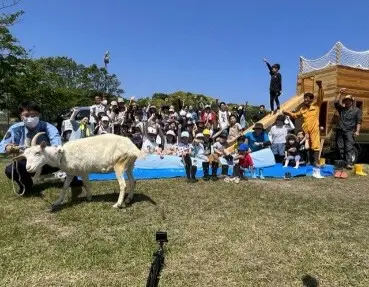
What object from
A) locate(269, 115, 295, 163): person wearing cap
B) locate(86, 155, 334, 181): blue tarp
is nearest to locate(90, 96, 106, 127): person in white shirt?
locate(86, 155, 334, 181): blue tarp

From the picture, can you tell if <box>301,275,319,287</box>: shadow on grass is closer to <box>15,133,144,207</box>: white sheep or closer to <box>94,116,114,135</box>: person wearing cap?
<box>15,133,144,207</box>: white sheep

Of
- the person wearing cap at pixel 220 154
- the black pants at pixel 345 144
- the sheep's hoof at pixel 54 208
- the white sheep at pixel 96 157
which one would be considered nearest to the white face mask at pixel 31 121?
the white sheep at pixel 96 157

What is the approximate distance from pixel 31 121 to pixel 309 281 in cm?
532

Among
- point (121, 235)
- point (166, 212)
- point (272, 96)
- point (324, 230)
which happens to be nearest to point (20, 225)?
point (121, 235)

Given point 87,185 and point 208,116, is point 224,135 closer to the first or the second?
point 208,116

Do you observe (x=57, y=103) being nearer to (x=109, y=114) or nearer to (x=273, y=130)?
(x=109, y=114)

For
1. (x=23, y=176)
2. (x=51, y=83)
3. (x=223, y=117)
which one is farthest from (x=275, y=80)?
(x=51, y=83)

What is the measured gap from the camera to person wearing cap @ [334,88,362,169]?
10.3m

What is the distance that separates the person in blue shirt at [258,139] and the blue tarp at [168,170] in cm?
92

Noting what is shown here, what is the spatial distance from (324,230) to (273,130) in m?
6.07

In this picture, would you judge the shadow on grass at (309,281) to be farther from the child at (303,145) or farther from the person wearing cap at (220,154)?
the child at (303,145)

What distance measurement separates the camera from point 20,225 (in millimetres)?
5168

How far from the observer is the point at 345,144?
10.8 metres

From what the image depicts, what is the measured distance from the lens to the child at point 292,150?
1009 centimetres
